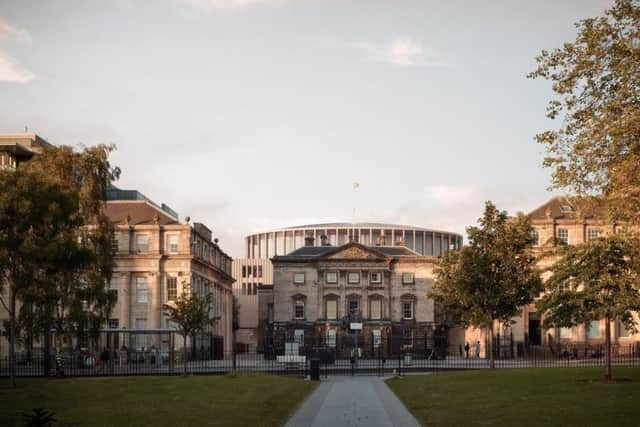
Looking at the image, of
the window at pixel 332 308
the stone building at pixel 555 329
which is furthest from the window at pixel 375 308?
the stone building at pixel 555 329

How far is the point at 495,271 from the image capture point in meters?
54.9

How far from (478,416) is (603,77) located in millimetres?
12615

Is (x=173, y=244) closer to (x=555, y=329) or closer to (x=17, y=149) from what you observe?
(x=17, y=149)

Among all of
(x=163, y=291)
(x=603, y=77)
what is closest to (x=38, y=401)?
(x=603, y=77)

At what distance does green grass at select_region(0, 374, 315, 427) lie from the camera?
25.5 m

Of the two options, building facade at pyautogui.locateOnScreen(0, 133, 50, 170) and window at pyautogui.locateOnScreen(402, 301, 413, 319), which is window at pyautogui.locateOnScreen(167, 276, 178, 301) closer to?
building facade at pyautogui.locateOnScreen(0, 133, 50, 170)

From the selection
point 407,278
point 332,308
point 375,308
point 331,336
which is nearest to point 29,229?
point 331,336

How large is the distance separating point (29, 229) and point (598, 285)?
2853cm

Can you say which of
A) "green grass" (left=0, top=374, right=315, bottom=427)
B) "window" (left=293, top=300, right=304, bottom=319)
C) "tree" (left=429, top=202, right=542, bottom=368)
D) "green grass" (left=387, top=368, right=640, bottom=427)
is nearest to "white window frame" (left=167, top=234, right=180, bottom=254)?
"window" (left=293, top=300, right=304, bottom=319)

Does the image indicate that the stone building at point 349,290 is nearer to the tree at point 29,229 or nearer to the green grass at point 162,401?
the green grass at point 162,401

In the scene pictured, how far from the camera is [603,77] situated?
1187 inches

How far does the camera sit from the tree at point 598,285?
1510 inches

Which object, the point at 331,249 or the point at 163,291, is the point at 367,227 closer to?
the point at 331,249

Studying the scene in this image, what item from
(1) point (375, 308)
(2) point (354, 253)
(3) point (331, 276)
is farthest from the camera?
(3) point (331, 276)
